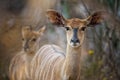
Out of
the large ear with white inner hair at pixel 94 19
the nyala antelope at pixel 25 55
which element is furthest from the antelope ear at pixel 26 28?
the large ear with white inner hair at pixel 94 19

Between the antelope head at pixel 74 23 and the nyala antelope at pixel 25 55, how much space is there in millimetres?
120

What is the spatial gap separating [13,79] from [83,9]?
0.58 meters

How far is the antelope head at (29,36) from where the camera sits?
3.44 meters

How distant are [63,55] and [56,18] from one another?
21cm

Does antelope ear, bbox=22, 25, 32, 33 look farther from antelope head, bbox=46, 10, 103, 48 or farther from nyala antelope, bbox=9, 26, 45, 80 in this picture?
antelope head, bbox=46, 10, 103, 48

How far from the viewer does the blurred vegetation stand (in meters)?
3.47

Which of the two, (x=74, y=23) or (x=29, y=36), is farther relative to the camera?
(x=29, y=36)

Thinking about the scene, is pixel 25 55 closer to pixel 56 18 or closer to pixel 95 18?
pixel 56 18

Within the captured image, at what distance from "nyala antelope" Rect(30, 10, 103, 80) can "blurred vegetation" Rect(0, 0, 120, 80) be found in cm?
6

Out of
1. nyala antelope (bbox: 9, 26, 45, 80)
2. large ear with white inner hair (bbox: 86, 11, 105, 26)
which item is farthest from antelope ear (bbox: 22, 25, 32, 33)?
large ear with white inner hair (bbox: 86, 11, 105, 26)

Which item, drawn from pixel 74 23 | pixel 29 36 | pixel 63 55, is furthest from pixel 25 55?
pixel 74 23

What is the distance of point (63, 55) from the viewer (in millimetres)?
3391

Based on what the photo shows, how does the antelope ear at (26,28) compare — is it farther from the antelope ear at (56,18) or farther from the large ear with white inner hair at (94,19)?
the large ear with white inner hair at (94,19)

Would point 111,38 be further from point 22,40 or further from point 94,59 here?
point 22,40
